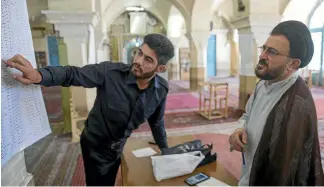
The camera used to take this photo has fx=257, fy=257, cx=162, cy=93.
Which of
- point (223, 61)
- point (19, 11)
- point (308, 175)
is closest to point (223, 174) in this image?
point (308, 175)

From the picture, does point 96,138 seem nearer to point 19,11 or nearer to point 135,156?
point 135,156

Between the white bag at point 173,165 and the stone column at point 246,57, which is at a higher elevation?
the stone column at point 246,57

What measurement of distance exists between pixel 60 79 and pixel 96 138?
2.01 ft

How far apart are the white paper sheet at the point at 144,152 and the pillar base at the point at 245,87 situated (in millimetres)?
4033

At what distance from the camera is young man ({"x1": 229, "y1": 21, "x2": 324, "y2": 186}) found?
108 centimetres

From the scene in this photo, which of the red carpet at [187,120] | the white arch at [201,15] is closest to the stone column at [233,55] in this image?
the white arch at [201,15]

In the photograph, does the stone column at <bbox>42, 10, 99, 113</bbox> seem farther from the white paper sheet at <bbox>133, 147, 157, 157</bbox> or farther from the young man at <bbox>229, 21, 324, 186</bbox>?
the young man at <bbox>229, 21, 324, 186</bbox>

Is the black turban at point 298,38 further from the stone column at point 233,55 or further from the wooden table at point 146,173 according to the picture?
the stone column at point 233,55

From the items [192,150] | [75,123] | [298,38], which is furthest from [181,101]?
[298,38]

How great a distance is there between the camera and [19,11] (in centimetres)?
100

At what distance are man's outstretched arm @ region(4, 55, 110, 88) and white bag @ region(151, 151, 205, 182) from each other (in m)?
0.61

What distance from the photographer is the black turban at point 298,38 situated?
117 cm

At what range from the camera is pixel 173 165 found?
1519 millimetres

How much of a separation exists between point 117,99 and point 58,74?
1.56 ft
